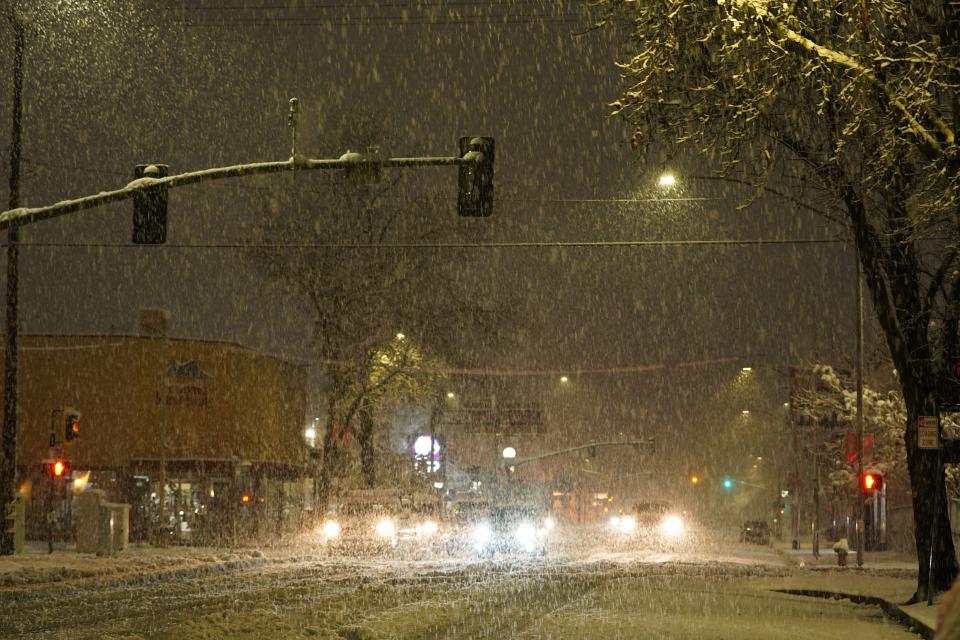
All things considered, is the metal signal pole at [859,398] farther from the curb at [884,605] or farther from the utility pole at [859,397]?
the curb at [884,605]

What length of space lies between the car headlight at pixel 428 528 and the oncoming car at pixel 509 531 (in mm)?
10514

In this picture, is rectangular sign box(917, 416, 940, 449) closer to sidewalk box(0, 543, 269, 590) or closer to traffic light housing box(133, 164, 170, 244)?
traffic light housing box(133, 164, 170, 244)

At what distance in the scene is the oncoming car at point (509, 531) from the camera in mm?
40094

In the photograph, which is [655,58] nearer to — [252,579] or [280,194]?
[252,579]

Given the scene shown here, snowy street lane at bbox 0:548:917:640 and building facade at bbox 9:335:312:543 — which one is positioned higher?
building facade at bbox 9:335:312:543

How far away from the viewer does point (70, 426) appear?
3122 cm

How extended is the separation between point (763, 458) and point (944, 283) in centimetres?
6451

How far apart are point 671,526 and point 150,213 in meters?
49.2

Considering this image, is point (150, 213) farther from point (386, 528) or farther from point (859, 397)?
point (386, 528)

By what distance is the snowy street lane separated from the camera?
1591 centimetres

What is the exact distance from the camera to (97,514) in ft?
113

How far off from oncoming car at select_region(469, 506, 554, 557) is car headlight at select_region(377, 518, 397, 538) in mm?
6746

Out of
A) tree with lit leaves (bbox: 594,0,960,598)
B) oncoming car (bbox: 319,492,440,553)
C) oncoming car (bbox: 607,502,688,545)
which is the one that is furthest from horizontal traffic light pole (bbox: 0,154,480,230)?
oncoming car (bbox: 607,502,688,545)

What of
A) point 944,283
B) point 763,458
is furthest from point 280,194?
point 763,458
